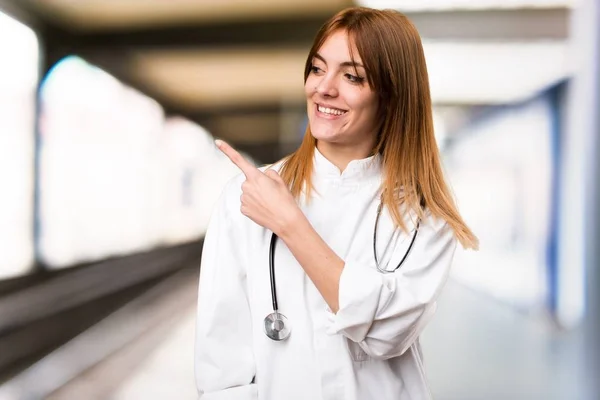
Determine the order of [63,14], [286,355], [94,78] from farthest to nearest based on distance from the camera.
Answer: [94,78]
[63,14]
[286,355]

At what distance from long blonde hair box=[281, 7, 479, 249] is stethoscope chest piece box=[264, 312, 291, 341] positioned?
279mm

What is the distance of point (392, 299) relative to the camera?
1.44 meters

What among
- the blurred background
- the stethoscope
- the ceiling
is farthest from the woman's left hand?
the ceiling

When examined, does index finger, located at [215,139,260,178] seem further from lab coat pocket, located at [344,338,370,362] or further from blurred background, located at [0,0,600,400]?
blurred background, located at [0,0,600,400]

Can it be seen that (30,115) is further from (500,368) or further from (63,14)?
(500,368)

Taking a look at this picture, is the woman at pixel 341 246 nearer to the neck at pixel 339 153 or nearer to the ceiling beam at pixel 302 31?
the neck at pixel 339 153

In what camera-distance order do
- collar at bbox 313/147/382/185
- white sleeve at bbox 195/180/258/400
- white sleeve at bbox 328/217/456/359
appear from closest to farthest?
white sleeve at bbox 328/217/456/359, white sleeve at bbox 195/180/258/400, collar at bbox 313/147/382/185

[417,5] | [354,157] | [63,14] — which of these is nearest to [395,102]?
[354,157]

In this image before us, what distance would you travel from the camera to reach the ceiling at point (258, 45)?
20.5 ft

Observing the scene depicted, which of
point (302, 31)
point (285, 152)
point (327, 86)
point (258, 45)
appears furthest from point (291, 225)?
point (258, 45)

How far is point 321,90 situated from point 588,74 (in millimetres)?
4658

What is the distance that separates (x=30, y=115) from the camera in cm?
712

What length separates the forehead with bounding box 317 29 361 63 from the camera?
59.6 inches

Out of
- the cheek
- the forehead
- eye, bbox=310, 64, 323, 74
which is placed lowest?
the cheek
